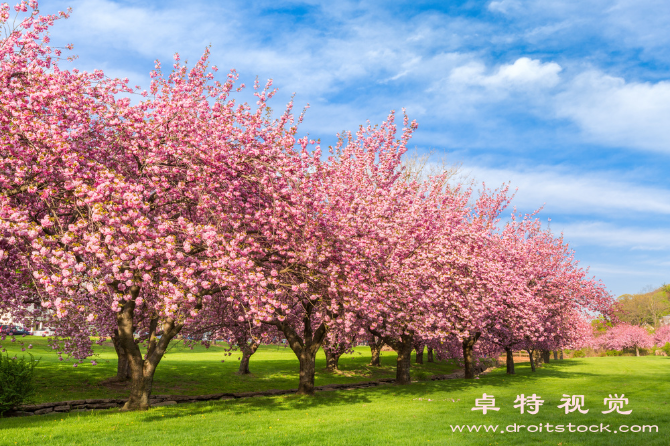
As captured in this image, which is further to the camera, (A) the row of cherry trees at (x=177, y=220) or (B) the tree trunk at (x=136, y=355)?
(B) the tree trunk at (x=136, y=355)

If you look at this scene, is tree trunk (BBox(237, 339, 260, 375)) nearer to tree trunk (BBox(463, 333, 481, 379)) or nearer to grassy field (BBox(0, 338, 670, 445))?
grassy field (BBox(0, 338, 670, 445))

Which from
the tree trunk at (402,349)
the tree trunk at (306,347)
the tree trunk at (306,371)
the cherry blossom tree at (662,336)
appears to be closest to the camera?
the tree trunk at (306,347)

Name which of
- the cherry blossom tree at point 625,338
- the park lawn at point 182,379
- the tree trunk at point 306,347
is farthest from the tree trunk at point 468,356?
the cherry blossom tree at point 625,338

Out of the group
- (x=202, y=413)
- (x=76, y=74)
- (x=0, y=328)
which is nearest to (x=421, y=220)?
(x=202, y=413)

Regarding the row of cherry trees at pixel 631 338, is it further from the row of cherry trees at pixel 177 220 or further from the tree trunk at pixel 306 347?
the tree trunk at pixel 306 347

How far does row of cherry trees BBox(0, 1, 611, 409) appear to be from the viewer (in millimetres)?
12938

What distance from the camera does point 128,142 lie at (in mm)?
16000

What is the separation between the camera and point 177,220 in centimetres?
1589

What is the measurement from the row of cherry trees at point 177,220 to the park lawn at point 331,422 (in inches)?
116

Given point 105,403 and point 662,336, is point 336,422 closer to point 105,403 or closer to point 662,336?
point 105,403

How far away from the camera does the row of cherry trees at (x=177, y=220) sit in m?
12.9

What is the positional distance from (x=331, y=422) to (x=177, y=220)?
9556 millimetres

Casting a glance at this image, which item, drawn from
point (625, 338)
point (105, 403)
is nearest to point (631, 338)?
point (625, 338)

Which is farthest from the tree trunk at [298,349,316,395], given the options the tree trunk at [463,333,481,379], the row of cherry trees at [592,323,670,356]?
the row of cherry trees at [592,323,670,356]
